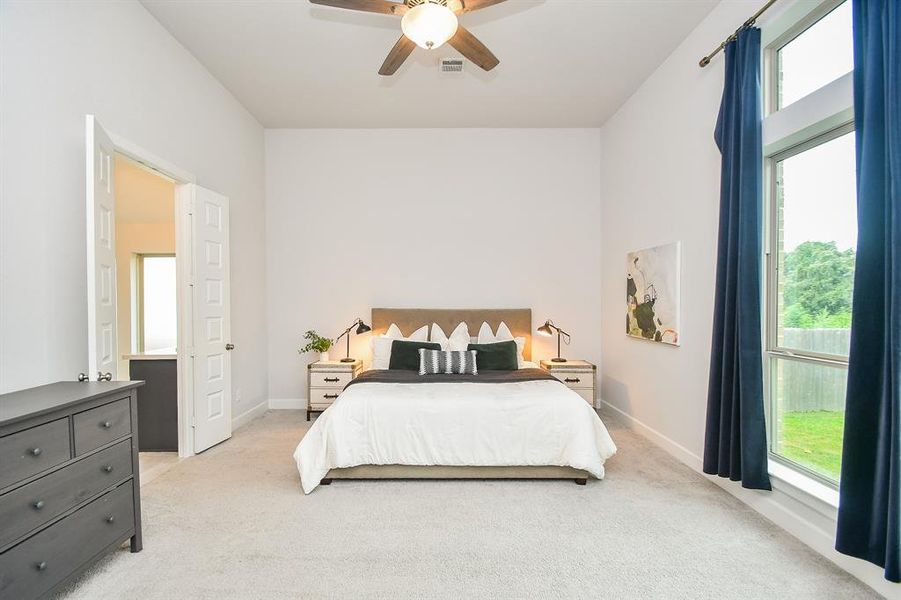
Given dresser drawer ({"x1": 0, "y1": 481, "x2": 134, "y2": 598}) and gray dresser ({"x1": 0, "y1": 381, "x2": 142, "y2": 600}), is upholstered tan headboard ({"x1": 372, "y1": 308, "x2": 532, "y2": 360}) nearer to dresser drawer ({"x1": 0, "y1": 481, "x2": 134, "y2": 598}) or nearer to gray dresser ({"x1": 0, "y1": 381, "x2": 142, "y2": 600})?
gray dresser ({"x1": 0, "y1": 381, "x2": 142, "y2": 600})

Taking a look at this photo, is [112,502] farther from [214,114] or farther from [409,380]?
[214,114]

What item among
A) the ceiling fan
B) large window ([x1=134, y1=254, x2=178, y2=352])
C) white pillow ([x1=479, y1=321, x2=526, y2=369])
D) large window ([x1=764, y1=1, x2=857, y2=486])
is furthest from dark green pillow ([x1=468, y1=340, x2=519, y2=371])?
large window ([x1=134, y1=254, x2=178, y2=352])

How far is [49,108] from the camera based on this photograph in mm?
2367

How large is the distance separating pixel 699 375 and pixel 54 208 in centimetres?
445

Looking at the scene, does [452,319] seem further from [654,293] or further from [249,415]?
[249,415]

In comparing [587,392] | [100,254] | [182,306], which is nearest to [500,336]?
[587,392]

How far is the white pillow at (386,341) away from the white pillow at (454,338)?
0.12m

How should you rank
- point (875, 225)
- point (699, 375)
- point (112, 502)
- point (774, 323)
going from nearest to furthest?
point (875, 225)
point (112, 502)
point (774, 323)
point (699, 375)

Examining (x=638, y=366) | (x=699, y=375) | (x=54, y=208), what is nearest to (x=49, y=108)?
(x=54, y=208)

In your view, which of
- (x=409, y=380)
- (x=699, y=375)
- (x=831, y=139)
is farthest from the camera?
(x=409, y=380)

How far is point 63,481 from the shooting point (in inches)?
72.2

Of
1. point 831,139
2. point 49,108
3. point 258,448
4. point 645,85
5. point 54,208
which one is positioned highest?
point 645,85

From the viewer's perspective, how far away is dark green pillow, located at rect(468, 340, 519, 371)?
172 inches

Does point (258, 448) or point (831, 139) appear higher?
point (831, 139)
